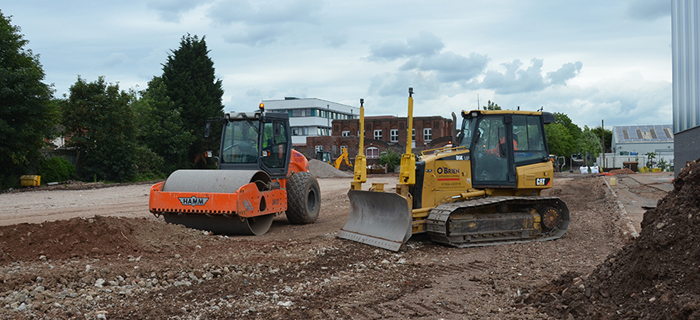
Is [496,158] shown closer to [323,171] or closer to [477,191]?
[477,191]

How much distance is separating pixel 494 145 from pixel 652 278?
5.59 m

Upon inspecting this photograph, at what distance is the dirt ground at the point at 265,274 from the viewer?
5.88 m

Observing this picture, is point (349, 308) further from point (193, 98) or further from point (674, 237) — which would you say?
point (193, 98)

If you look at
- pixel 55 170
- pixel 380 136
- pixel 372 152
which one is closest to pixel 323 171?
pixel 372 152

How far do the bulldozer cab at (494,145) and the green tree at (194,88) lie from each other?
32176 millimetres

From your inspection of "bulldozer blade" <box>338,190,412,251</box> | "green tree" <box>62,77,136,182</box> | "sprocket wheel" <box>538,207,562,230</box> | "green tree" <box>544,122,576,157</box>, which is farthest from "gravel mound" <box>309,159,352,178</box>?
"green tree" <box>544,122,576,157</box>

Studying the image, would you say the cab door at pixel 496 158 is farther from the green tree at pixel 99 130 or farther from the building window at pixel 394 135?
the building window at pixel 394 135

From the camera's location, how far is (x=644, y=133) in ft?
275

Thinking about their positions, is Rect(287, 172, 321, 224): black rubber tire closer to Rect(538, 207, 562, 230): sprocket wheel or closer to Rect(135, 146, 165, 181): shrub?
Rect(538, 207, 562, 230): sprocket wheel

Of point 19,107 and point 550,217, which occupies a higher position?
point 19,107

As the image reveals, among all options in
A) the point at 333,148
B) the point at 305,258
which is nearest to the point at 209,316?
the point at 305,258

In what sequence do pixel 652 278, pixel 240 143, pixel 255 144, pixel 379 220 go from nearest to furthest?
1. pixel 652 278
2. pixel 379 220
3. pixel 255 144
4. pixel 240 143

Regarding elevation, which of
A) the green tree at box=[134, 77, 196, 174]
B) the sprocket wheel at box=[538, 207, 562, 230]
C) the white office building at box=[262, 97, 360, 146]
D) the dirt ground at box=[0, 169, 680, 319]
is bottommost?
the dirt ground at box=[0, 169, 680, 319]

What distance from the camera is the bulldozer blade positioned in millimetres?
9531
